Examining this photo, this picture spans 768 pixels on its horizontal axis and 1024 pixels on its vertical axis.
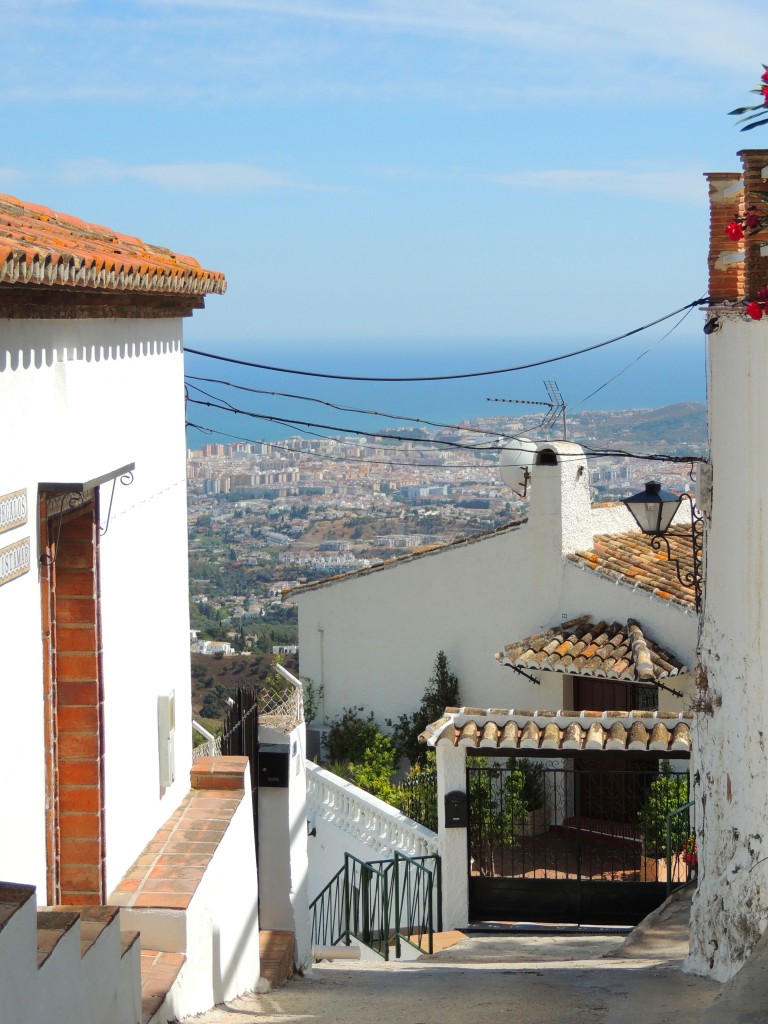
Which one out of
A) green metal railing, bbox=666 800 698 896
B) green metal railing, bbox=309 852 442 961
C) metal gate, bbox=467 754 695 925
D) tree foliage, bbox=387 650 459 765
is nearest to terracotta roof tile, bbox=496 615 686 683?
metal gate, bbox=467 754 695 925

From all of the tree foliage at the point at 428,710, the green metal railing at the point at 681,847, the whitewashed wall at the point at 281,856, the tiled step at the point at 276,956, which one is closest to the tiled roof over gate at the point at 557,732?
the green metal railing at the point at 681,847

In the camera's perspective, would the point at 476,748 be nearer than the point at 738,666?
No

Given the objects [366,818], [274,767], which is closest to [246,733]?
[274,767]

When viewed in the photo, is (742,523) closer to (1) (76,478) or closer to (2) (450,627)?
(1) (76,478)

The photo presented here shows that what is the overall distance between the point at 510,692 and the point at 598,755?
18.0 ft

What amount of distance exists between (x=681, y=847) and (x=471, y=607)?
6180 mm

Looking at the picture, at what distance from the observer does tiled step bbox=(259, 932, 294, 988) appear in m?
8.31

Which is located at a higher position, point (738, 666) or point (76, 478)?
point (76, 478)

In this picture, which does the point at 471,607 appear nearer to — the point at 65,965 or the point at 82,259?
the point at 82,259

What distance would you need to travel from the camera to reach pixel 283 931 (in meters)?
9.27

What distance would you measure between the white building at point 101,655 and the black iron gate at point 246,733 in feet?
2.35

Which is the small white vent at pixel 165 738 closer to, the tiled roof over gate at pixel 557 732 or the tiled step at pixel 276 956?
the tiled step at pixel 276 956

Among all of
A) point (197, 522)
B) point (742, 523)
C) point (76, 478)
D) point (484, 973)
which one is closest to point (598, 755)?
point (484, 973)

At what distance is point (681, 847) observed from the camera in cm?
1249
